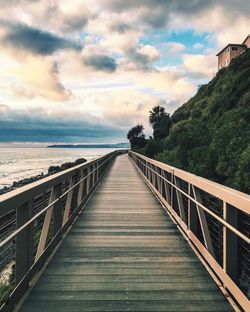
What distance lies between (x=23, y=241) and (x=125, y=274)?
1366mm

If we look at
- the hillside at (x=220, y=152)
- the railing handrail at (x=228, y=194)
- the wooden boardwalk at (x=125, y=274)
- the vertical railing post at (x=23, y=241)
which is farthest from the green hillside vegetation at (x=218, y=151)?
the vertical railing post at (x=23, y=241)

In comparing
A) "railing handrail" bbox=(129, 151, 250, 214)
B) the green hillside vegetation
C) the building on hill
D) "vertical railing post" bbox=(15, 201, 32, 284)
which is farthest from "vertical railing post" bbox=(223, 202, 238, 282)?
the building on hill

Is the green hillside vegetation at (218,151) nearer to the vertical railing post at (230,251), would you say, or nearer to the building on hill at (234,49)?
the vertical railing post at (230,251)

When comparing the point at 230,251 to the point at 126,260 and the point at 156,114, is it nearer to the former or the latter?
the point at 126,260

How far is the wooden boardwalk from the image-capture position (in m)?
3.43

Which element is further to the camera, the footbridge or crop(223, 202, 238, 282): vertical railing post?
crop(223, 202, 238, 282): vertical railing post

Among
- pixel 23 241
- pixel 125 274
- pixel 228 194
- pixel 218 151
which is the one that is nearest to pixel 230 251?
pixel 228 194

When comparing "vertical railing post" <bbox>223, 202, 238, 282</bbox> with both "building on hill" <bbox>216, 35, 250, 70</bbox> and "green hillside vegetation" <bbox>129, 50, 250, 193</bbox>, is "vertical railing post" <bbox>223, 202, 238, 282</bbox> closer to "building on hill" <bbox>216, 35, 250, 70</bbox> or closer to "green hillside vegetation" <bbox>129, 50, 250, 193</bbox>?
"green hillside vegetation" <bbox>129, 50, 250, 193</bbox>

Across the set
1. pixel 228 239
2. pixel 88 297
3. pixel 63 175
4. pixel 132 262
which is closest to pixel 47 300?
pixel 88 297

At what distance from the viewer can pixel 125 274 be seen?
4.21 meters

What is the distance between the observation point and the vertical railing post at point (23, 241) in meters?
3.49

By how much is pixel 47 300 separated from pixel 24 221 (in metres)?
0.83

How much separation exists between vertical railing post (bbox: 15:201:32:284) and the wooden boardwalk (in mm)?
296

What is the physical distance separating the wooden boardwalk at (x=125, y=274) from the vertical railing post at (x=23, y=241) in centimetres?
30
